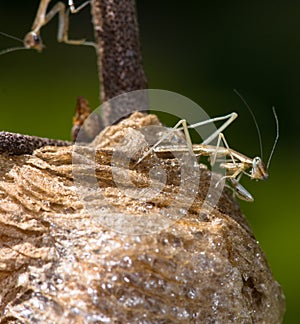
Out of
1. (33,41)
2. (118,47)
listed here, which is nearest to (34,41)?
(33,41)

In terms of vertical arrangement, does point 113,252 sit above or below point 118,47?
below

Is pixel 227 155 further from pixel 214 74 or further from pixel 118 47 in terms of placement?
pixel 214 74

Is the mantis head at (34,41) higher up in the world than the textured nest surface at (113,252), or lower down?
higher up

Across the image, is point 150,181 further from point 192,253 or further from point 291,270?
point 291,270

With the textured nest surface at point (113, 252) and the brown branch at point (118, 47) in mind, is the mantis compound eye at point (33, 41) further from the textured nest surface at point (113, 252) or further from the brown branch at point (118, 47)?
the textured nest surface at point (113, 252)

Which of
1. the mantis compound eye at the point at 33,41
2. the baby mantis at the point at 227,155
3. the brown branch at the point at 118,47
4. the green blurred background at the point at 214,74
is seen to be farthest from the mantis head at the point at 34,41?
the baby mantis at the point at 227,155
